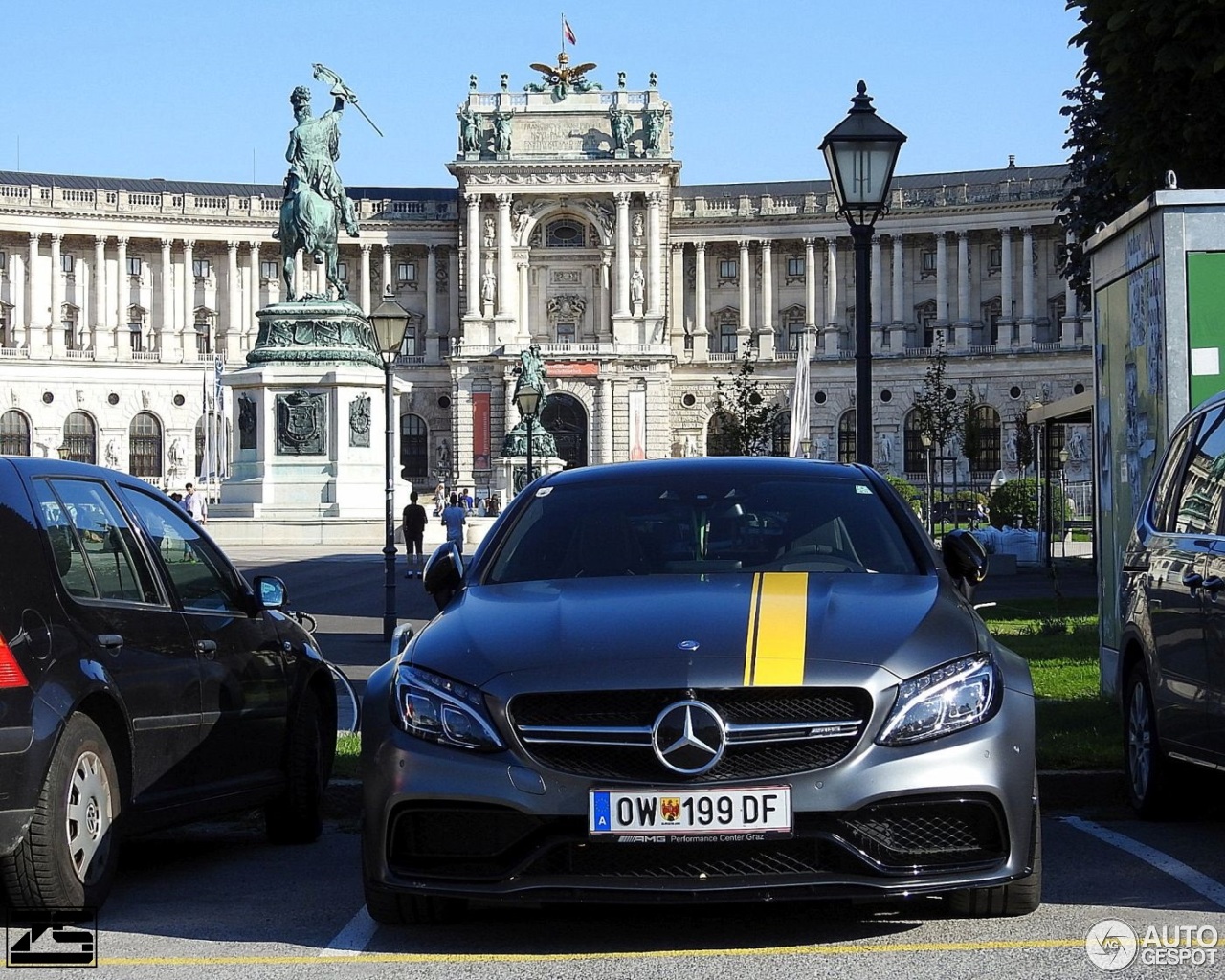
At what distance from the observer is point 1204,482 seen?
323 inches

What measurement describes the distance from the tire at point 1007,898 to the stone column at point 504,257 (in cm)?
8875

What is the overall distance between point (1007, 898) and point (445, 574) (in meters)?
2.39

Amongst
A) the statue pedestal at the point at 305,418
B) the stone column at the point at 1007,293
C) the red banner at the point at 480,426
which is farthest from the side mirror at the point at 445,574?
the stone column at the point at 1007,293

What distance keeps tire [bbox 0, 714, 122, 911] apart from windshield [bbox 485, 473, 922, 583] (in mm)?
1561

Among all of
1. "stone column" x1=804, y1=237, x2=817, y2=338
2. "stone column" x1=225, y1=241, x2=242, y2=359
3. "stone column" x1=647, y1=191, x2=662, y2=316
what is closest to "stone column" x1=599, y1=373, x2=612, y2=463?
"stone column" x1=647, y1=191, x2=662, y2=316

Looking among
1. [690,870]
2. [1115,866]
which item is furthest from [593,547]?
[1115,866]

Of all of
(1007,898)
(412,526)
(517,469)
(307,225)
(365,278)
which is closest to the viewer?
(1007,898)

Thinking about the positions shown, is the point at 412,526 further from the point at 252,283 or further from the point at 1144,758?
the point at 252,283

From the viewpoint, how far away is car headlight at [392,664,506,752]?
5.61m

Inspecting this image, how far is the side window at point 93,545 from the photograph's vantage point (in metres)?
6.61

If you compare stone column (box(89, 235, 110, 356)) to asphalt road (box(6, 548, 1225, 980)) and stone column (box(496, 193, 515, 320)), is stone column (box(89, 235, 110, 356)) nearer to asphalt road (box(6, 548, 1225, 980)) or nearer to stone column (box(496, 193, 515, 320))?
stone column (box(496, 193, 515, 320))

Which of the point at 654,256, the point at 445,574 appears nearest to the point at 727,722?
the point at 445,574

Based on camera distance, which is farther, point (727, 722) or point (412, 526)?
point (412, 526)

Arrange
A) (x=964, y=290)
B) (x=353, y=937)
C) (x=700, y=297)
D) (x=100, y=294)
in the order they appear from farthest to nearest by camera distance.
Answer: (x=700, y=297)
(x=964, y=290)
(x=100, y=294)
(x=353, y=937)
